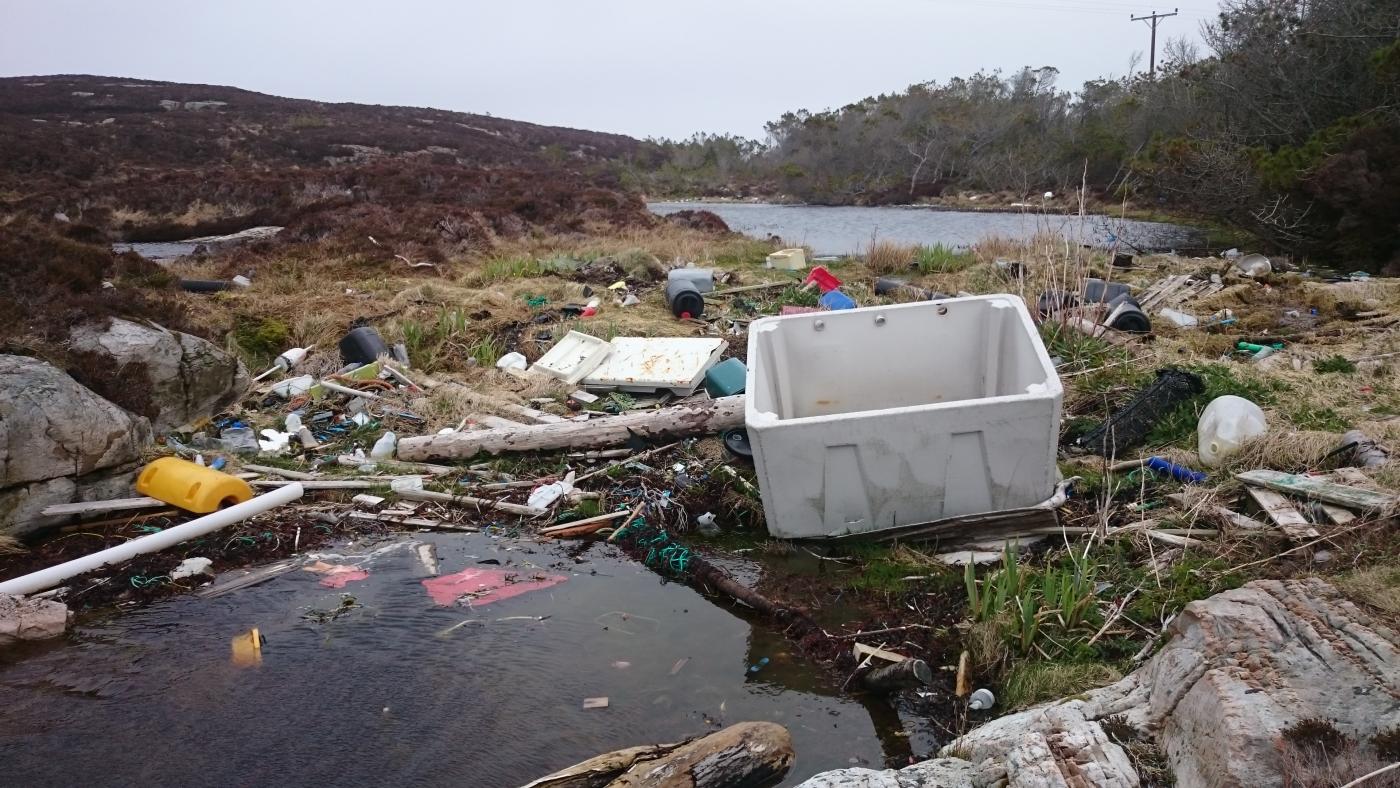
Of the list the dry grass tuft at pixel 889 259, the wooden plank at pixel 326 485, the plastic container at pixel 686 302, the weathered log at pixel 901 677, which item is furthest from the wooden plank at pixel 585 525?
the dry grass tuft at pixel 889 259

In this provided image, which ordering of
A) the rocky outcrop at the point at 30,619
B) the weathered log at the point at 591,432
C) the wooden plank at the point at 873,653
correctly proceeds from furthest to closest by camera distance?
1. the weathered log at the point at 591,432
2. the rocky outcrop at the point at 30,619
3. the wooden plank at the point at 873,653

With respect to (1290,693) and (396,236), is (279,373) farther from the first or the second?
(1290,693)

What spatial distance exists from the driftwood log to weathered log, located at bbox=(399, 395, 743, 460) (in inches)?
126

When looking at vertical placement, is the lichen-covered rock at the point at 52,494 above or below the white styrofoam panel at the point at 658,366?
below

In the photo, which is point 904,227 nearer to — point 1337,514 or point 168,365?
point 168,365

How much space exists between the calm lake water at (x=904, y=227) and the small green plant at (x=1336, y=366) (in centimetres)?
377

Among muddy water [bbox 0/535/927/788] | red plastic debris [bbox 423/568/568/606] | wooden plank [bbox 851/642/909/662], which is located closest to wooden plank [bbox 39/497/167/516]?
muddy water [bbox 0/535/927/788]

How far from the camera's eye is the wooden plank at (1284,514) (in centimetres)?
402

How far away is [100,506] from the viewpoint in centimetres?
552

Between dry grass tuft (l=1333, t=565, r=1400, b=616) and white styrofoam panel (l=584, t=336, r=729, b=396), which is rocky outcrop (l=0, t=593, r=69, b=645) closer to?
white styrofoam panel (l=584, t=336, r=729, b=396)

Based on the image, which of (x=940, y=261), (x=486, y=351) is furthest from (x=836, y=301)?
(x=940, y=261)

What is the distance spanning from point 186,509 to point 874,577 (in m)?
4.24

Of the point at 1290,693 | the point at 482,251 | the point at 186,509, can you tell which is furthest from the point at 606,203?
the point at 1290,693

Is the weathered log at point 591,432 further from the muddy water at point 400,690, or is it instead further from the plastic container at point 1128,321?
the plastic container at point 1128,321
